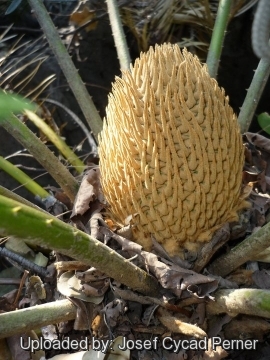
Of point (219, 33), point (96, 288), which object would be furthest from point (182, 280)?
point (219, 33)

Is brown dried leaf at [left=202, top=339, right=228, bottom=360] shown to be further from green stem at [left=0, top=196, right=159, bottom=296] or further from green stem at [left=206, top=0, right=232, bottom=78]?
green stem at [left=206, top=0, right=232, bottom=78]

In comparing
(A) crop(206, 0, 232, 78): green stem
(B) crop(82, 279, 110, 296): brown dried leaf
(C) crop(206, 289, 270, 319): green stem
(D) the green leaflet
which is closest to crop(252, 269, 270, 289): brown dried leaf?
(C) crop(206, 289, 270, 319): green stem

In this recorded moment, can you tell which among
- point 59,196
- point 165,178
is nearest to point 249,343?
point 165,178

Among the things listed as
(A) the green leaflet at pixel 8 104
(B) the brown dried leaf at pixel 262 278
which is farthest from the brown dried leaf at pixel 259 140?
(A) the green leaflet at pixel 8 104

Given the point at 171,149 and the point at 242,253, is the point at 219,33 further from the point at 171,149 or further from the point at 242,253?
the point at 242,253

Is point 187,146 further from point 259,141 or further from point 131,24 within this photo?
point 131,24

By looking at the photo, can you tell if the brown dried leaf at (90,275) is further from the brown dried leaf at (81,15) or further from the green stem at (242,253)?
the brown dried leaf at (81,15)

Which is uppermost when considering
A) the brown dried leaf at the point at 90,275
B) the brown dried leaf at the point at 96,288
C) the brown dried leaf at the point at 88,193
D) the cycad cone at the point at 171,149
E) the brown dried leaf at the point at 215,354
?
the cycad cone at the point at 171,149
